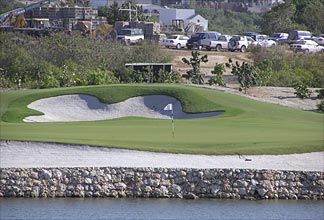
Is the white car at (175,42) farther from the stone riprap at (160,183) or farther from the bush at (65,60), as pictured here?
the stone riprap at (160,183)

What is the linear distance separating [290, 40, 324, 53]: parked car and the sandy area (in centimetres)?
5065

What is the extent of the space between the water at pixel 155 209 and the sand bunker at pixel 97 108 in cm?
1421

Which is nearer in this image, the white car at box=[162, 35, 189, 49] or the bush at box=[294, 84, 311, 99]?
the bush at box=[294, 84, 311, 99]

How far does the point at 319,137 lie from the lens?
3094cm

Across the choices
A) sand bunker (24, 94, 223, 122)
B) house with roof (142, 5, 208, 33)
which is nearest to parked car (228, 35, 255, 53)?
sand bunker (24, 94, 223, 122)

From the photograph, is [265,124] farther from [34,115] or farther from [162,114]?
[34,115]

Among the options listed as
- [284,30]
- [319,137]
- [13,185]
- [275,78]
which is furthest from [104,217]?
[284,30]

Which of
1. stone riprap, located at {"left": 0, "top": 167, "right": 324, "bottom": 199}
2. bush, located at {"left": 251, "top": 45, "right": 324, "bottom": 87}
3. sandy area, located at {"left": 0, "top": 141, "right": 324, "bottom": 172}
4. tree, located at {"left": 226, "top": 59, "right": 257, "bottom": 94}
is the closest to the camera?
stone riprap, located at {"left": 0, "top": 167, "right": 324, "bottom": 199}

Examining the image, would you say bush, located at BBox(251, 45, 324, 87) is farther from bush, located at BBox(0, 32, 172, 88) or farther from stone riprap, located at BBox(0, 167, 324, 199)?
stone riprap, located at BBox(0, 167, 324, 199)

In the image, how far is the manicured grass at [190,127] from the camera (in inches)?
1142

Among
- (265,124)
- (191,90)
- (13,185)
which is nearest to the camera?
(13,185)

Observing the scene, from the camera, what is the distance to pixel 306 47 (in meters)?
80.2

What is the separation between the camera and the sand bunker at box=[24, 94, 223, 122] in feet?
132

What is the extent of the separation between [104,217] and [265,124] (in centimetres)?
1238
